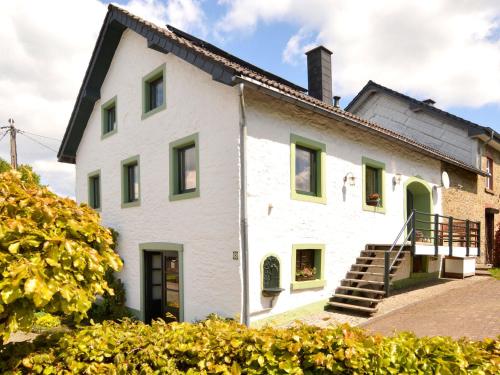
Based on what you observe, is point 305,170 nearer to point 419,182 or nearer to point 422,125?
point 419,182

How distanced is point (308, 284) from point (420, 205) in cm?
779

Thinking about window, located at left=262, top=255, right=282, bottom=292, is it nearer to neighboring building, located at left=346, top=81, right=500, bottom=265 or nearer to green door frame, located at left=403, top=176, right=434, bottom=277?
green door frame, located at left=403, top=176, right=434, bottom=277

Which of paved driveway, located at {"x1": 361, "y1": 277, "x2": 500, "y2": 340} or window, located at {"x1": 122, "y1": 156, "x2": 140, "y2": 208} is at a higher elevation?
window, located at {"x1": 122, "y1": 156, "x2": 140, "y2": 208}

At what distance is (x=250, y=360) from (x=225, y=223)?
4673 millimetres

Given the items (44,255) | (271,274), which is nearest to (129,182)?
(271,274)

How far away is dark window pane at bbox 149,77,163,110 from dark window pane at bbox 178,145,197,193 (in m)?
2.28

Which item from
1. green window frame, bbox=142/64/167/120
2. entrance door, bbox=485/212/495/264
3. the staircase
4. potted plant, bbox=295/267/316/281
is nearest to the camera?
the staircase

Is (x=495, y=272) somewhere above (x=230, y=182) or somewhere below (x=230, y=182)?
below

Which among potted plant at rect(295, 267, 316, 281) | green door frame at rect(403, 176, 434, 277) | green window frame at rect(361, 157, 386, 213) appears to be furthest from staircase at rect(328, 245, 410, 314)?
green door frame at rect(403, 176, 434, 277)

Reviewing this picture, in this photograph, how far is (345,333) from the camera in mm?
3490

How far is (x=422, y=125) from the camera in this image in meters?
17.8

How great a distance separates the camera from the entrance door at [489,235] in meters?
17.9

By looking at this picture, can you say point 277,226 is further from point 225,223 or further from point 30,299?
point 30,299

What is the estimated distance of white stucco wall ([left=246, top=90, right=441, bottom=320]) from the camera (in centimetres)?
808
